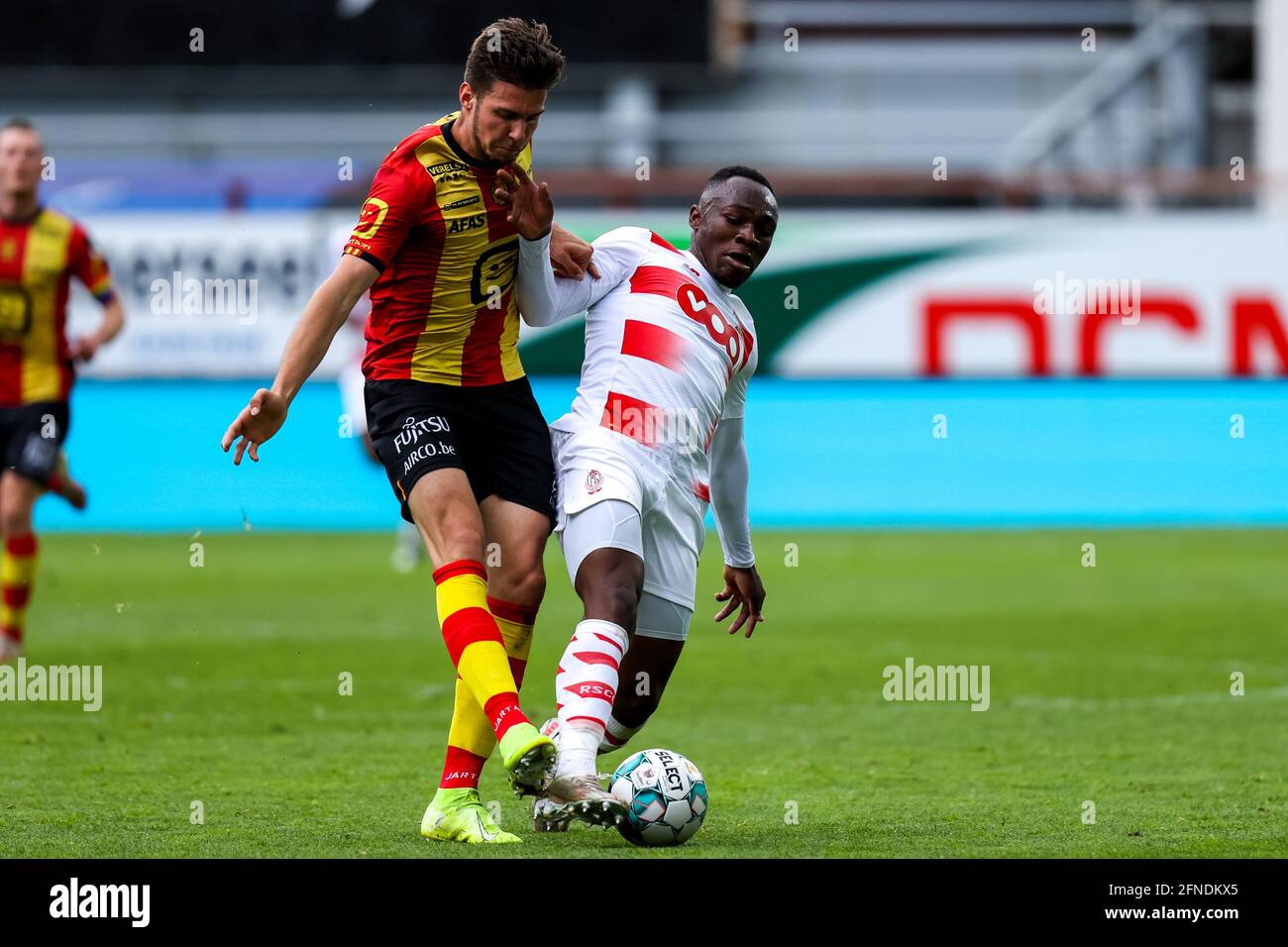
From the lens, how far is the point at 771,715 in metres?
8.34

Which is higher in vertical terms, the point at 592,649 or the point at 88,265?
the point at 88,265

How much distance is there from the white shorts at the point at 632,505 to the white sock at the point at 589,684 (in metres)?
0.29

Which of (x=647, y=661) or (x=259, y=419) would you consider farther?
(x=647, y=661)

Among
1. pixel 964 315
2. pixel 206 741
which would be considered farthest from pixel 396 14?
pixel 206 741

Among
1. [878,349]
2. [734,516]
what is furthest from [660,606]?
[878,349]

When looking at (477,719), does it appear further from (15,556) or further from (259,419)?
(15,556)

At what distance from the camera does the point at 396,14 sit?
78.6 feet

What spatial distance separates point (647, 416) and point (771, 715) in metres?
2.98

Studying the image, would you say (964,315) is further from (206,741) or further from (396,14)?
(206,741)

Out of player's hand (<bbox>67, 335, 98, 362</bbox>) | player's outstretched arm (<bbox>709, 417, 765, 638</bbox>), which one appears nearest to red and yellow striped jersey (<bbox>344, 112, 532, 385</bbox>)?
player's outstretched arm (<bbox>709, 417, 765, 638</bbox>)

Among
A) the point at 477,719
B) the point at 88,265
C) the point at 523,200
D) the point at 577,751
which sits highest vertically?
the point at 88,265

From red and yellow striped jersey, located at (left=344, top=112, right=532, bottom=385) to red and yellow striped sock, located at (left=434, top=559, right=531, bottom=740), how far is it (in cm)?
62

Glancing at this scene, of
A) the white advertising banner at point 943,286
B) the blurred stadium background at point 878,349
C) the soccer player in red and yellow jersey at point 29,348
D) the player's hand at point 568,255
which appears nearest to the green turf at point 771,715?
the soccer player in red and yellow jersey at point 29,348
